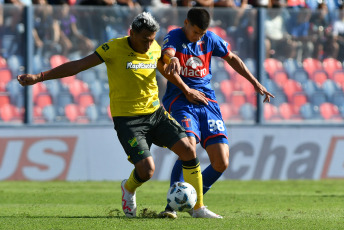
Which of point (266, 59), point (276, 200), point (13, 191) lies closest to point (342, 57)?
point (266, 59)

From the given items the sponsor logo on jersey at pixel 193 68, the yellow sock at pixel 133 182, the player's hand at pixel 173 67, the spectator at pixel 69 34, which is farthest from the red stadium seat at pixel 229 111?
the player's hand at pixel 173 67

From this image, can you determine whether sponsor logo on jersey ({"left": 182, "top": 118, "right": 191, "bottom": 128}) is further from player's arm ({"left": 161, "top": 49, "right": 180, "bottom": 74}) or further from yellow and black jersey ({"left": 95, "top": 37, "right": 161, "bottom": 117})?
player's arm ({"left": 161, "top": 49, "right": 180, "bottom": 74})

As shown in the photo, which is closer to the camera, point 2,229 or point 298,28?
point 2,229

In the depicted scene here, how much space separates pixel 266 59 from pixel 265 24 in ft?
2.18

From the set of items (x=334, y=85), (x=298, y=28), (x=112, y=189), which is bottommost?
(x=112, y=189)

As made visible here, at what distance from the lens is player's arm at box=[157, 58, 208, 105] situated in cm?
707

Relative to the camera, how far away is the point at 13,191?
10352mm

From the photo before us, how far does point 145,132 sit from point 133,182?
52cm

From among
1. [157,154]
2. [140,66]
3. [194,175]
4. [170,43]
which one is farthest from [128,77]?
[157,154]

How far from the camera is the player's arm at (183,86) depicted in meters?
7.07

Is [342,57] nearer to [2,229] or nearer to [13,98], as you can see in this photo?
[13,98]

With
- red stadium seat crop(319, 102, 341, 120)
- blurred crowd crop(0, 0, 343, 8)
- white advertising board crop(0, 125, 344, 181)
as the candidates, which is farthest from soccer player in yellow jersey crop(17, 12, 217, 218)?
red stadium seat crop(319, 102, 341, 120)

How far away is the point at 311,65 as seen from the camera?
45.4ft

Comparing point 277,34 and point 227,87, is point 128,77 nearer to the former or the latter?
point 227,87
